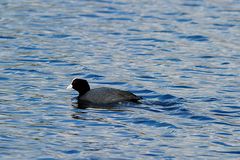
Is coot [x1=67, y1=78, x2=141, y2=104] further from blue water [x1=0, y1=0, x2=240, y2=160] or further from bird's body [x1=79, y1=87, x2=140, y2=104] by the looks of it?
blue water [x1=0, y1=0, x2=240, y2=160]

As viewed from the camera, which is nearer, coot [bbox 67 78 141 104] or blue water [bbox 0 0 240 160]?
blue water [bbox 0 0 240 160]

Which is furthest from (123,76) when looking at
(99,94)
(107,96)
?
(107,96)

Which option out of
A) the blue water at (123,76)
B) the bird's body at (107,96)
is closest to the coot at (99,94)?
the bird's body at (107,96)

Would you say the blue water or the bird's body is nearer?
the blue water

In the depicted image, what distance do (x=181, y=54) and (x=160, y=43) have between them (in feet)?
5.67

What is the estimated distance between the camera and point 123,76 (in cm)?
2095

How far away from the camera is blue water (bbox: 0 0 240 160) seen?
14672 mm

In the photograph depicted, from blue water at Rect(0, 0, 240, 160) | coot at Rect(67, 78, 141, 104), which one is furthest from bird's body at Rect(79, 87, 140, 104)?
blue water at Rect(0, 0, 240, 160)

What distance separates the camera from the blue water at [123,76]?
1467 centimetres

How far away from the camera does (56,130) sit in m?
15.5

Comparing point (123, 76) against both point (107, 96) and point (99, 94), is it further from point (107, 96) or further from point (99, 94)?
point (107, 96)

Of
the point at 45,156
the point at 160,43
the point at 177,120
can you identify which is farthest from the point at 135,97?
the point at 160,43

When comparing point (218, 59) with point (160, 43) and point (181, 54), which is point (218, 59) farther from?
point (160, 43)

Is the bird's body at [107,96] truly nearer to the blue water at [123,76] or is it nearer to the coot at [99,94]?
the coot at [99,94]
